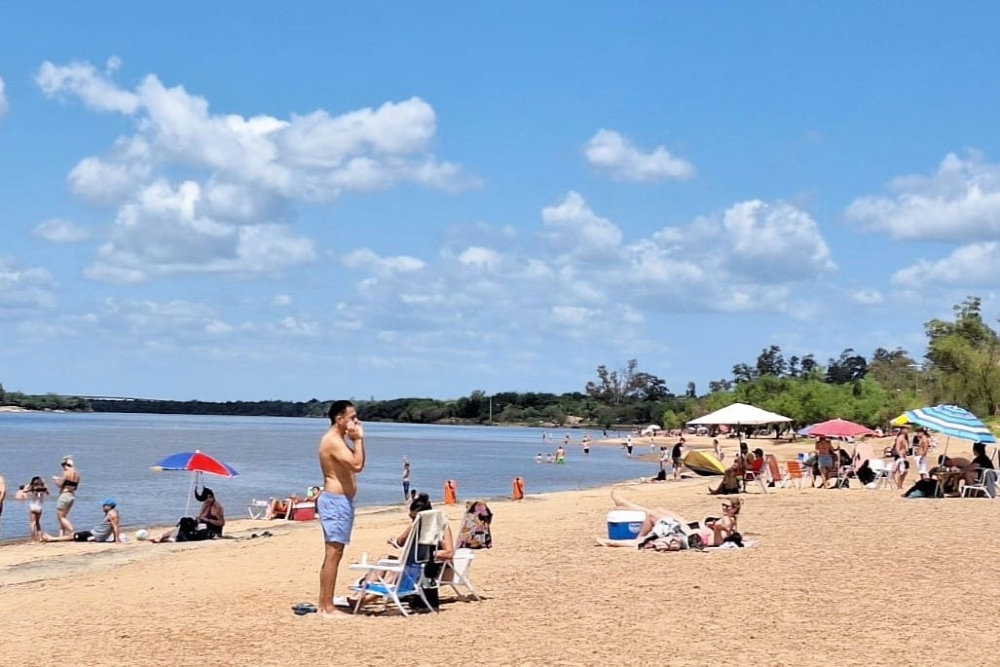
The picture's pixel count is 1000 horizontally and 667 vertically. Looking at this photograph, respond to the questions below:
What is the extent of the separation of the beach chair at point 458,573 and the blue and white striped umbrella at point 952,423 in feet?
39.4

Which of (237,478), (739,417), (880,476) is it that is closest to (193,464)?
(739,417)

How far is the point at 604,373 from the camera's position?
199 metres

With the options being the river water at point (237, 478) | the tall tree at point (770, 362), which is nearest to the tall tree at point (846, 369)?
the tall tree at point (770, 362)

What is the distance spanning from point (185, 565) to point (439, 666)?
268 inches

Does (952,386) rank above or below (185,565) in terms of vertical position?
above

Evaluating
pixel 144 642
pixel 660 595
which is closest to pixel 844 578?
pixel 660 595

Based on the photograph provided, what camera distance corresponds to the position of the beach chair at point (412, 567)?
29.9ft

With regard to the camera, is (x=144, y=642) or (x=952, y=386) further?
(x=952, y=386)

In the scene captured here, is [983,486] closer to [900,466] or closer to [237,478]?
[900,466]

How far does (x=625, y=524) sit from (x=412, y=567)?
15.7ft

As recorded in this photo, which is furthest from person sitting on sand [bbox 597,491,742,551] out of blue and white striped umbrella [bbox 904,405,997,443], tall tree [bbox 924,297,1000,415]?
tall tree [bbox 924,297,1000,415]

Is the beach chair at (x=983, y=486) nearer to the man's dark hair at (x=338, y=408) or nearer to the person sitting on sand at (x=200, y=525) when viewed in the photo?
the person sitting on sand at (x=200, y=525)

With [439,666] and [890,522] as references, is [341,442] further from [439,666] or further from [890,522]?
[890,522]

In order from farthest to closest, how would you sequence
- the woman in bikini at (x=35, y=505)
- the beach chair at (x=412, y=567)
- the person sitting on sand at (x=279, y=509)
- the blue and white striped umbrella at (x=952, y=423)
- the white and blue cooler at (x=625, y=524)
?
the person sitting on sand at (x=279, y=509) → the blue and white striped umbrella at (x=952, y=423) → the woman in bikini at (x=35, y=505) → the white and blue cooler at (x=625, y=524) → the beach chair at (x=412, y=567)
